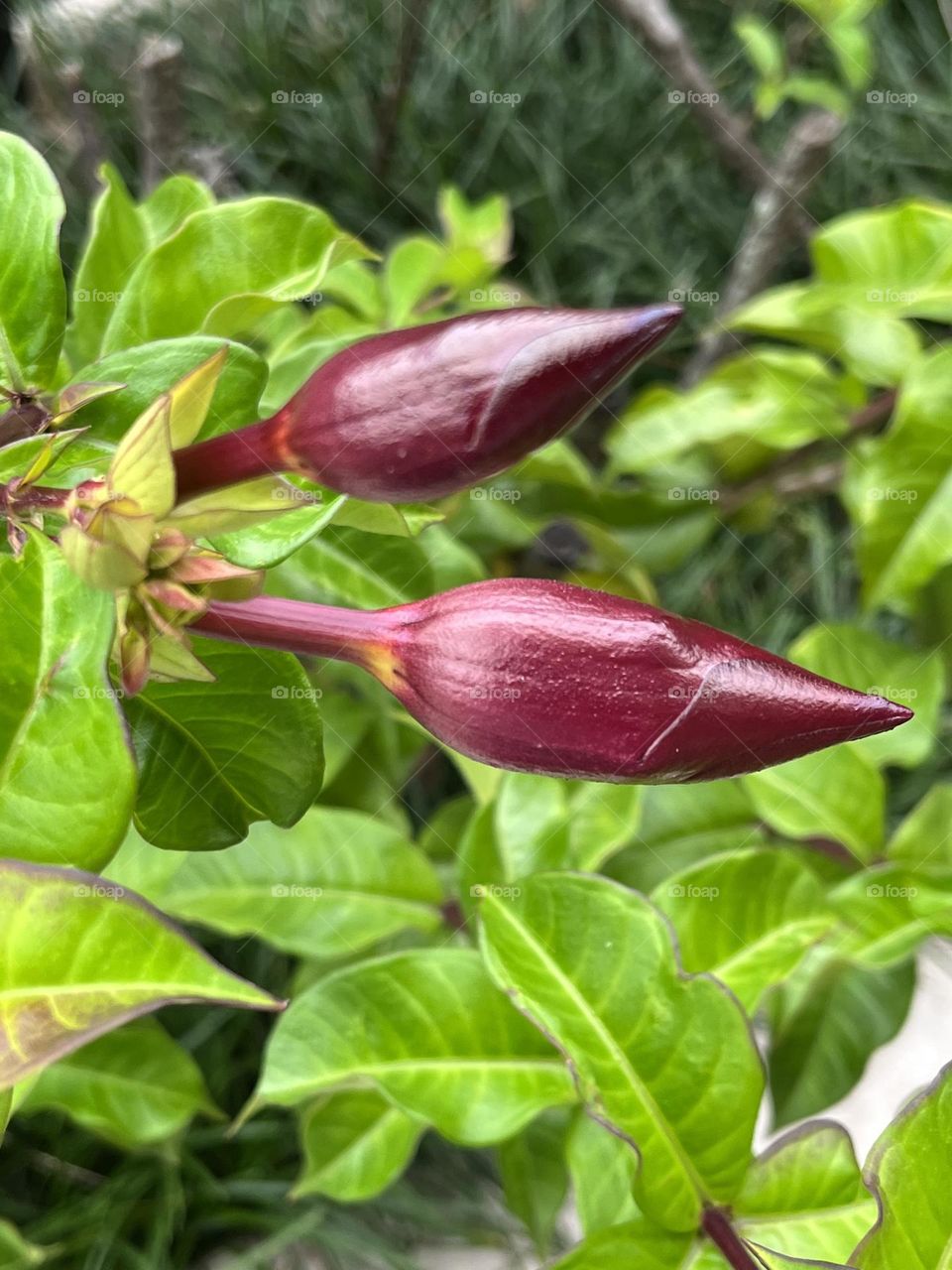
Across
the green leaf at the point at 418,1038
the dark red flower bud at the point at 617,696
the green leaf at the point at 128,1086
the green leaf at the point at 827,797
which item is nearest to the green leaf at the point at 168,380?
the dark red flower bud at the point at 617,696

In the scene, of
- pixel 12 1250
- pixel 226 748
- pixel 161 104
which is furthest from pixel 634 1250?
pixel 161 104

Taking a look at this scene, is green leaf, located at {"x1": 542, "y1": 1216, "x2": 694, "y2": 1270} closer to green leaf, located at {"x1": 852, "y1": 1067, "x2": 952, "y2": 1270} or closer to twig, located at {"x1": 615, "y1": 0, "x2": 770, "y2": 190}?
green leaf, located at {"x1": 852, "y1": 1067, "x2": 952, "y2": 1270}

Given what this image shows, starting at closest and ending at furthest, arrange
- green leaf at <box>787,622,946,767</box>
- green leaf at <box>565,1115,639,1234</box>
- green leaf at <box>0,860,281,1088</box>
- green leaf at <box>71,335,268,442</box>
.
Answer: green leaf at <box>0,860,281,1088</box>
green leaf at <box>71,335,268,442</box>
green leaf at <box>565,1115,639,1234</box>
green leaf at <box>787,622,946,767</box>

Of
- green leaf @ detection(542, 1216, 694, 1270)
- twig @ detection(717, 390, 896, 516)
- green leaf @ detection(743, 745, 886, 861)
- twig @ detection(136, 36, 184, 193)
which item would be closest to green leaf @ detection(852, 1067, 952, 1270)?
green leaf @ detection(542, 1216, 694, 1270)

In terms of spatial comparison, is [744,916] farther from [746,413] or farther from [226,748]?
[746,413]

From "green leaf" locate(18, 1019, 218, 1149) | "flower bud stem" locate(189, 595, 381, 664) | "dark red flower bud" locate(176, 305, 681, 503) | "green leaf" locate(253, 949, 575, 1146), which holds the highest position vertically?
"dark red flower bud" locate(176, 305, 681, 503)

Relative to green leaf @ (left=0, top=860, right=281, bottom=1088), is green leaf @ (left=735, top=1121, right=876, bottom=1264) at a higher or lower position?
lower

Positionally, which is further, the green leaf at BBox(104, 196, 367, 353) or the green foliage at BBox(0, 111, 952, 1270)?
the green leaf at BBox(104, 196, 367, 353)
